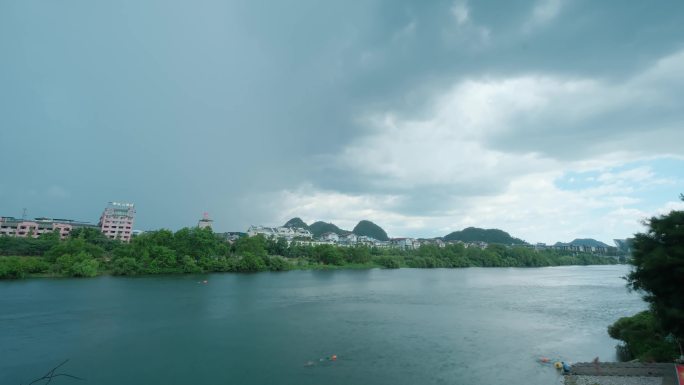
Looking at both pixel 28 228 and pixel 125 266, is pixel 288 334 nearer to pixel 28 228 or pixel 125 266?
pixel 125 266

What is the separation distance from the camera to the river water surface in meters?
14.9

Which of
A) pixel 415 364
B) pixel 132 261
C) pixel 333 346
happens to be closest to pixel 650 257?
pixel 415 364

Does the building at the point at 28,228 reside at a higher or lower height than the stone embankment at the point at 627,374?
higher

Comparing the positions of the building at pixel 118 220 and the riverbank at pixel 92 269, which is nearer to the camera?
the riverbank at pixel 92 269

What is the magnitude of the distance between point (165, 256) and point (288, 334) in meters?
33.8

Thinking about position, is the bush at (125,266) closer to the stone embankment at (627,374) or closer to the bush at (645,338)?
the stone embankment at (627,374)

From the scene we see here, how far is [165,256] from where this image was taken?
48000 mm

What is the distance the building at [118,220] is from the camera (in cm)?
8469

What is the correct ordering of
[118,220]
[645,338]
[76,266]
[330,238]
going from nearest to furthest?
[645,338]
[76,266]
[118,220]
[330,238]

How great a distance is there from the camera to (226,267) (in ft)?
173

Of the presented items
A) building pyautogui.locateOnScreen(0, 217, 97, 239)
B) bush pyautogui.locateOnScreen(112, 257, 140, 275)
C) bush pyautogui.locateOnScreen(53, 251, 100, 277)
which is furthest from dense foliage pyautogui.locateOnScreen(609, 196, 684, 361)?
building pyautogui.locateOnScreen(0, 217, 97, 239)

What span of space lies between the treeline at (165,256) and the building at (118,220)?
65.9ft

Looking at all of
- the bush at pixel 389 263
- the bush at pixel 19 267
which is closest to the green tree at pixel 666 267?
the bush at pixel 19 267

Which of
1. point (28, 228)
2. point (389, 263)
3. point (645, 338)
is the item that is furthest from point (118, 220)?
point (645, 338)
